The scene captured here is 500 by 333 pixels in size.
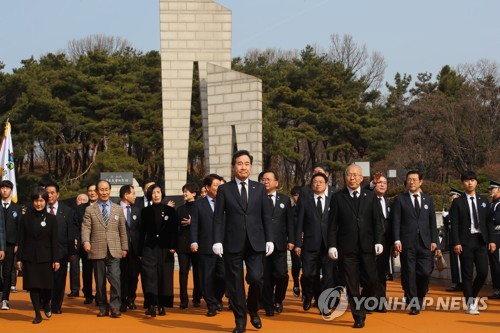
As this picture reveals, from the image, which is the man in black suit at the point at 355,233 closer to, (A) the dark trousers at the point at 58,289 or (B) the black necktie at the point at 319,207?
(B) the black necktie at the point at 319,207

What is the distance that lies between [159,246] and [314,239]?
169 centimetres

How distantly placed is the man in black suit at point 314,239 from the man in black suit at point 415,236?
0.76 metres

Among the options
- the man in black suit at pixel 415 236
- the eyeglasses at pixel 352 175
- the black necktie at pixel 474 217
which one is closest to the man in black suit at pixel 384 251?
the man in black suit at pixel 415 236

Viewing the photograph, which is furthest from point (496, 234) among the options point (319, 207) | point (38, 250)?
point (38, 250)

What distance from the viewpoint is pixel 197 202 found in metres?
9.50

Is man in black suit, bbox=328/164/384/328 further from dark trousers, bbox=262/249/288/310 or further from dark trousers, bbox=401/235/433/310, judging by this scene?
dark trousers, bbox=262/249/288/310

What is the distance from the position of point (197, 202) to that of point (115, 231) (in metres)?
0.97

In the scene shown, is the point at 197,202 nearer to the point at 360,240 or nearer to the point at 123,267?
the point at 123,267

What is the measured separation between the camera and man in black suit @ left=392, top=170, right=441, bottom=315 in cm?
887

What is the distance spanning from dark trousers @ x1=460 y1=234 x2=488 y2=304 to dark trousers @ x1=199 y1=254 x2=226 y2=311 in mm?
2624

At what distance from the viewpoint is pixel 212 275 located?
366 inches

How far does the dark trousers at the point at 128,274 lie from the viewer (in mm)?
9641

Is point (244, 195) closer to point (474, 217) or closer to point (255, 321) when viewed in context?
point (255, 321)

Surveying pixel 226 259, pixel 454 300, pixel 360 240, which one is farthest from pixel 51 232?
pixel 454 300
